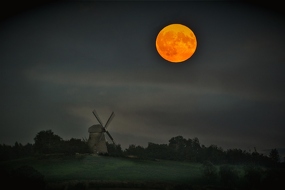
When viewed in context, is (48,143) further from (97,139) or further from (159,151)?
(159,151)

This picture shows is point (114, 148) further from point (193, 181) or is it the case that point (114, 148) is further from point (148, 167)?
point (193, 181)

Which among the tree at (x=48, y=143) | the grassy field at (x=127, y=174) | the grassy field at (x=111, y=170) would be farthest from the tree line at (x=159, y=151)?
Answer: the grassy field at (x=127, y=174)

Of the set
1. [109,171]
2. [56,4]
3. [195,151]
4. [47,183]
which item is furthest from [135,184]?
[56,4]

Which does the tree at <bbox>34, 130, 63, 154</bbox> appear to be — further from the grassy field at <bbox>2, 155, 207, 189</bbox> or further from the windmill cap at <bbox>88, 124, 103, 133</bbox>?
the grassy field at <bbox>2, 155, 207, 189</bbox>

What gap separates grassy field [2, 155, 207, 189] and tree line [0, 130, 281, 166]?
191 centimetres

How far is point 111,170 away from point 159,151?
9270 mm

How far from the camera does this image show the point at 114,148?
161 ft

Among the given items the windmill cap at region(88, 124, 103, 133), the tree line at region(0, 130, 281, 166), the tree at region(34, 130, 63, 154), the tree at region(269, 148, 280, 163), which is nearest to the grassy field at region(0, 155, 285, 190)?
the tree line at region(0, 130, 281, 166)

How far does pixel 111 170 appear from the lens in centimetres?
3959

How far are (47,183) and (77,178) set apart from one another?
3.45 m

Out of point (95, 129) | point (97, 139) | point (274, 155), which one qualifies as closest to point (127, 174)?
point (97, 139)

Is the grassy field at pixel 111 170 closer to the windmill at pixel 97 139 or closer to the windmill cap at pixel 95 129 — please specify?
the windmill at pixel 97 139

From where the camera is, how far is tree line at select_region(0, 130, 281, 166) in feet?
143

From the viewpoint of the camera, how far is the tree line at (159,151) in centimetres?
4353
